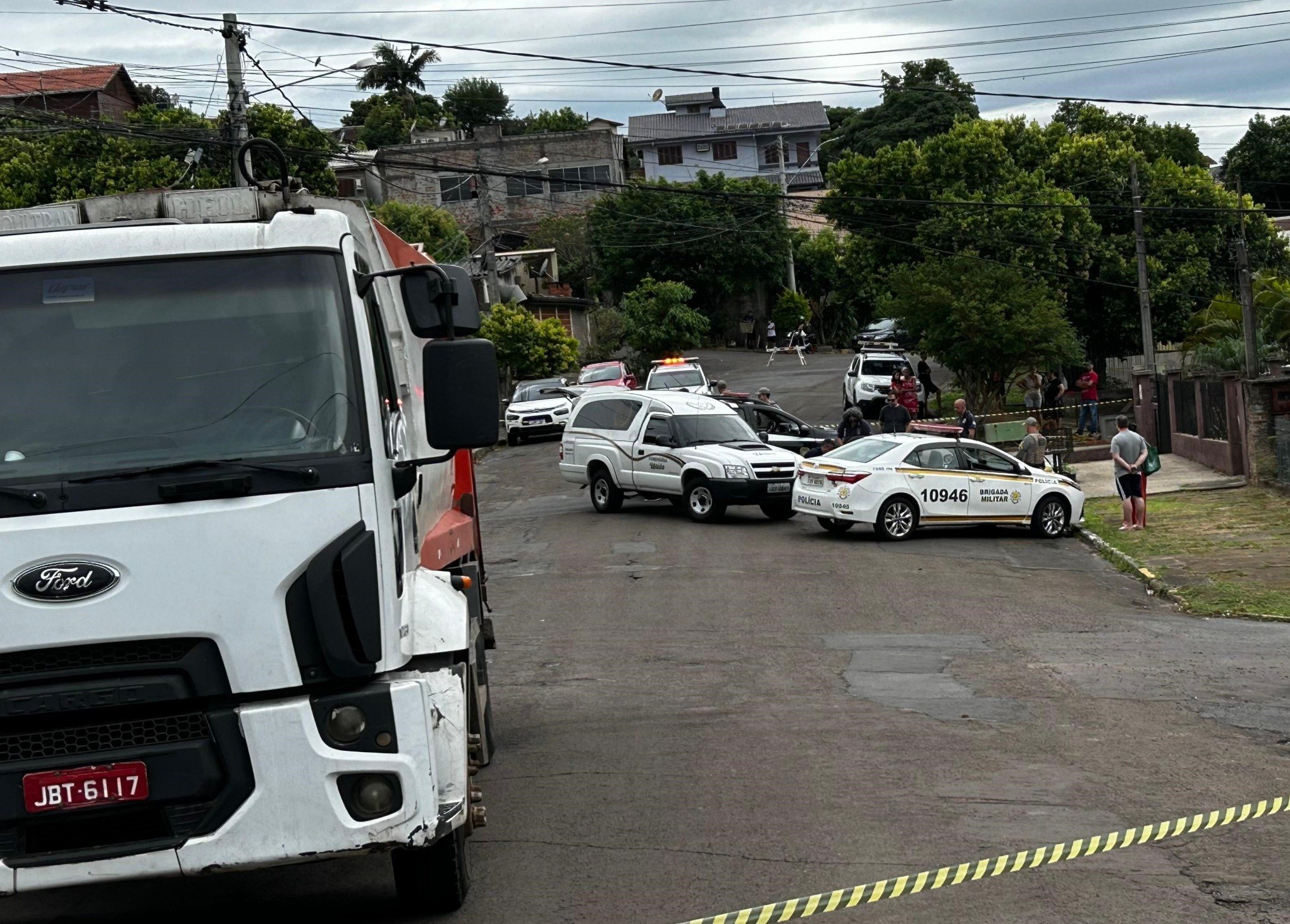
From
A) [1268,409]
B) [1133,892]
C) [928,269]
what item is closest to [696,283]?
[928,269]

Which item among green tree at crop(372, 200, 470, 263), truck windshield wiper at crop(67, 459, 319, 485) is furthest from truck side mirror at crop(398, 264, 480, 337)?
green tree at crop(372, 200, 470, 263)

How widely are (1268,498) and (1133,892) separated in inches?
797

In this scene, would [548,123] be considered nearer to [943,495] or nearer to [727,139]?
[727,139]

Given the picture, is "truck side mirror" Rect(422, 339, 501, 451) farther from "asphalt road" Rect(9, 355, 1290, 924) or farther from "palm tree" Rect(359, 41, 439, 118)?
"palm tree" Rect(359, 41, 439, 118)

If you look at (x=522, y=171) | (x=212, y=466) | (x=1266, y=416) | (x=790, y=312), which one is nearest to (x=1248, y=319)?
(x=1266, y=416)

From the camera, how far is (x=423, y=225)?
202 ft

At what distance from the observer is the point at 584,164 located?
7488cm

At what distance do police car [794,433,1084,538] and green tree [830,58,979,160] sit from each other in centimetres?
5111

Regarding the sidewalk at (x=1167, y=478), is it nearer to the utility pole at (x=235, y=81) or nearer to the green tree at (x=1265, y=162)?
the utility pole at (x=235, y=81)

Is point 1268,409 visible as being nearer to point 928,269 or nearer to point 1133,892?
point 928,269

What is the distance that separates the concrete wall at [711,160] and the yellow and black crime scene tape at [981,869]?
8122 cm

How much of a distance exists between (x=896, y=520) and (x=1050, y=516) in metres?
2.71

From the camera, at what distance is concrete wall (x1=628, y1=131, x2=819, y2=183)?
3440 inches

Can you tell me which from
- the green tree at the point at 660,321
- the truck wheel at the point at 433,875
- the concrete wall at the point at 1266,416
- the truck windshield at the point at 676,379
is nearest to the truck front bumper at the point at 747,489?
the concrete wall at the point at 1266,416
